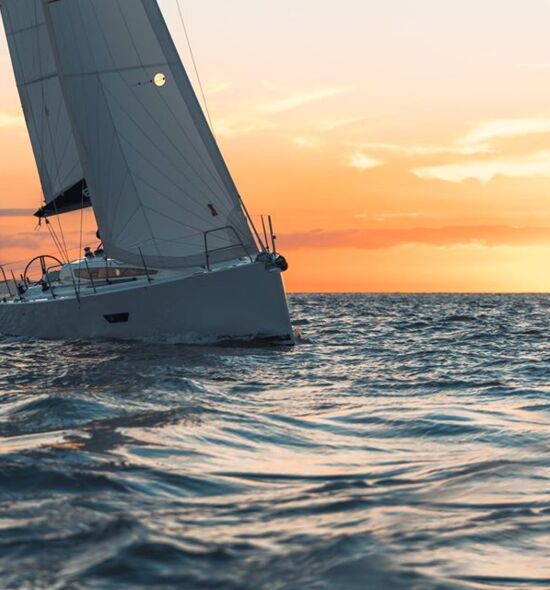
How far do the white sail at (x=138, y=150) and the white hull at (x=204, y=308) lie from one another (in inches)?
39.4

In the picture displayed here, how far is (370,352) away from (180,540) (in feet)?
38.9

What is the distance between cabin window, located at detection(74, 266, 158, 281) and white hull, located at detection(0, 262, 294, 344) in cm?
55

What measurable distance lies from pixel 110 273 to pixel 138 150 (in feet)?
7.97

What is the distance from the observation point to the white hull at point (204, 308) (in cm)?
1612

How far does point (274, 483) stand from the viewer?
563 cm

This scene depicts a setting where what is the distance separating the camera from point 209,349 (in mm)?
15477

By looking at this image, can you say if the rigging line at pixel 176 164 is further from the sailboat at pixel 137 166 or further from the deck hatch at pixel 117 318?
the deck hatch at pixel 117 318

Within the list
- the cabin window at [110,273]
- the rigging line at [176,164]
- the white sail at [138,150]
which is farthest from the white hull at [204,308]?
the rigging line at [176,164]

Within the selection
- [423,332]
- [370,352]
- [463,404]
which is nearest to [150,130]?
[370,352]

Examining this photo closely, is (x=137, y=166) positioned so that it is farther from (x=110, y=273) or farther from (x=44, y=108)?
(x=44, y=108)

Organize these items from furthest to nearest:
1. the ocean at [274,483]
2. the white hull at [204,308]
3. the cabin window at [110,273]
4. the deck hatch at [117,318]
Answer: the cabin window at [110,273] → the deck hatch at [117,318] → the white hull at [204,308] → the ocean at [274,483]

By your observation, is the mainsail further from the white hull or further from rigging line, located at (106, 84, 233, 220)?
the white hull

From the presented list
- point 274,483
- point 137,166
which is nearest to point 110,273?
point 137,166

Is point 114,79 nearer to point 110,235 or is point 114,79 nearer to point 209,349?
point 110,235
